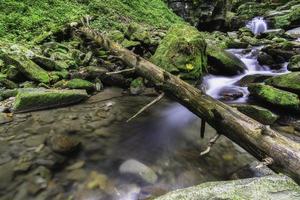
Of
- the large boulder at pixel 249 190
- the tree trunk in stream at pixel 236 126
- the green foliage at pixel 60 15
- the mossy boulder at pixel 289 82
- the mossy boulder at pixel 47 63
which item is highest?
the green foliage at pixel 60 15

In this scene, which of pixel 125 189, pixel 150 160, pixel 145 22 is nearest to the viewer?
pixel 125 189

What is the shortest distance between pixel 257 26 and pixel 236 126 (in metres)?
23.5

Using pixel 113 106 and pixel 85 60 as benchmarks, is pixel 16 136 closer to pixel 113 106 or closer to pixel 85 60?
pixel 113 106

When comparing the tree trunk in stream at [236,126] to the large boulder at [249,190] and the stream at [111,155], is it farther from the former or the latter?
the stream at [111,155]

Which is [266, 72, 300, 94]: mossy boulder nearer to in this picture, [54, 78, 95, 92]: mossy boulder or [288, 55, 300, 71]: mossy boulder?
[288, 55, 300, 71]: mossy boulder

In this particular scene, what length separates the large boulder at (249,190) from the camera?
3.28 meters

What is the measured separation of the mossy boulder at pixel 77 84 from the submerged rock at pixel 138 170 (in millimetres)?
3836

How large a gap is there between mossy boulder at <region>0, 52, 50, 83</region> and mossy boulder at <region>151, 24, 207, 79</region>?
3.44m

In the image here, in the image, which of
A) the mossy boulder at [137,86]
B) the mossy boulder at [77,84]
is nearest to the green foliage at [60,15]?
the mossy boulder at [77,84]

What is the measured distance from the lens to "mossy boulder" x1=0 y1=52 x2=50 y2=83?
8523 mm

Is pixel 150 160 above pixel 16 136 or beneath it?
beneath

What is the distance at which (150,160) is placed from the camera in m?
5.56

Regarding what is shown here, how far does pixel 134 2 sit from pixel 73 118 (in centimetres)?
1447

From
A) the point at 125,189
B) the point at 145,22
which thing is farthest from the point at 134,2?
the point at 125,189
